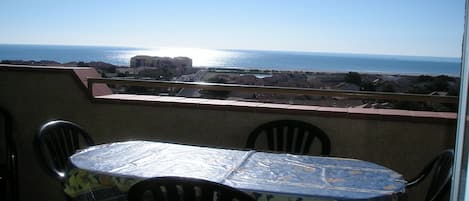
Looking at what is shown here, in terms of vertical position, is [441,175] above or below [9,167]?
above

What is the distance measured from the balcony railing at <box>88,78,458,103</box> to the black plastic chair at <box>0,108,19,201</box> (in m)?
0.65

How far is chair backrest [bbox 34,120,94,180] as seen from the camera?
2197mm

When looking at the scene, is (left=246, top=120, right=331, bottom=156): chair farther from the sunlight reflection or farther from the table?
the sunlight reflection

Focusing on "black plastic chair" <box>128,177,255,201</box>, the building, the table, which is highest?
the building

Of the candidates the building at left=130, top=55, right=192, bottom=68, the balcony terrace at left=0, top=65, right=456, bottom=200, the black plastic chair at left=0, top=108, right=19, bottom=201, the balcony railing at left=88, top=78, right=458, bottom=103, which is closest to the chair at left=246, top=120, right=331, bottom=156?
the balcony terrace at left=0, top=65, right=456, bottom=200

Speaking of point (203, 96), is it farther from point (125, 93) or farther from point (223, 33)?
point (223, 33)

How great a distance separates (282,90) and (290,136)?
0.36m

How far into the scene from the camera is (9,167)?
10.3ft

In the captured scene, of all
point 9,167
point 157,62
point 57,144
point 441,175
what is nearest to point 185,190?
point 441,175

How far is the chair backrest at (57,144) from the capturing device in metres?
2.20

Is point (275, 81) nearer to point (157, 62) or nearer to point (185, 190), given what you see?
point (157, 62)

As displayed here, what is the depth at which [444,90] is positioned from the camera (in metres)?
2.71

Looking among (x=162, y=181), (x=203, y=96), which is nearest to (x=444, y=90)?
(x=203, y=96)

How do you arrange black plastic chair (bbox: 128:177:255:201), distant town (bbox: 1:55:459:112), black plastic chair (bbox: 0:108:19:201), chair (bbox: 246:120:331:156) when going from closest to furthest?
1. black plastic chair (bbox: 128:177:255:201)
2. chair (bbox: 246:120:331:156)
3. distant town (bbox: 1:55:459:112)
4. black plastic chair (bbox: 0:108:19:201)
